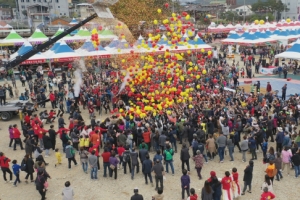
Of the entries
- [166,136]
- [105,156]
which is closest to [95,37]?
[166,136]

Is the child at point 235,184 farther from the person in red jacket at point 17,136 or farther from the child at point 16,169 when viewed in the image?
the person in red jacket at point 17,136

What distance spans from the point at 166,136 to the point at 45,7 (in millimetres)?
69569

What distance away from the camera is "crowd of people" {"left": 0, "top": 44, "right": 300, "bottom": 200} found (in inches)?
332

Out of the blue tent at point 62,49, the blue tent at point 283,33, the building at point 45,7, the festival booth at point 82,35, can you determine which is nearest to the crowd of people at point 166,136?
the blue tent at point 62,49

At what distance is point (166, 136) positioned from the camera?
10422mm

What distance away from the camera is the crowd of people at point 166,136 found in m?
8.43

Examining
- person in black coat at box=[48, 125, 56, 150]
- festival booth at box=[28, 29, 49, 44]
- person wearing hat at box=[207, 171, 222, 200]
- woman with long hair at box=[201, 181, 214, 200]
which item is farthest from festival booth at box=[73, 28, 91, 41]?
woman with long hair at box=[201, 181, 214, 200]

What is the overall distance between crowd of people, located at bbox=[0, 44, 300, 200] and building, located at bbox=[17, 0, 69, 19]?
61.4 meters

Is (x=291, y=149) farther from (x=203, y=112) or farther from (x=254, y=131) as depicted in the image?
(x=203, y=112)

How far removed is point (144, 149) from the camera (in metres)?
9.27

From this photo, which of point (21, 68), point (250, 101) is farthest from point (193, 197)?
point (21, 68)

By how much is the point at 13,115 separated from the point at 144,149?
9.03 metres

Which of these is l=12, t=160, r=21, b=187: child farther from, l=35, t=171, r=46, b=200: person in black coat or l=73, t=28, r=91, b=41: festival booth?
l=73, t=28, r=91, b=41: festival booth

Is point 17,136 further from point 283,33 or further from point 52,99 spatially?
point 283,33
